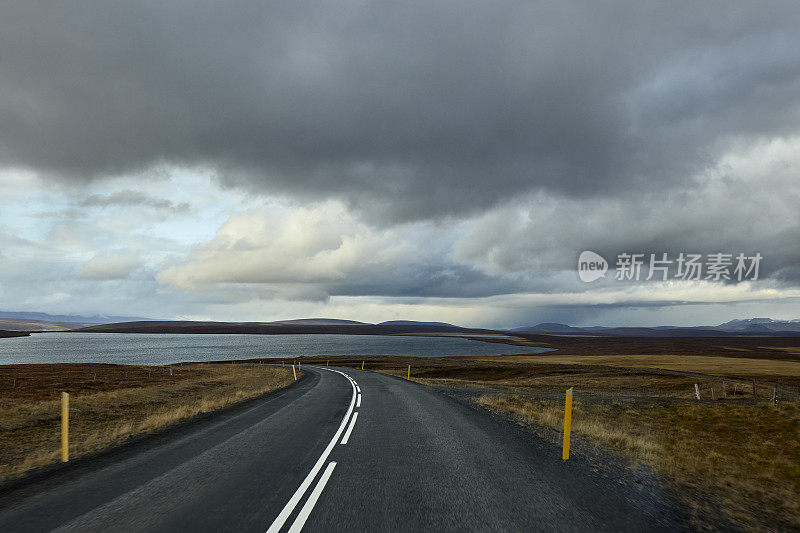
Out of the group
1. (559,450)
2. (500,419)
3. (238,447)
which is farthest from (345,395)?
(559,450)

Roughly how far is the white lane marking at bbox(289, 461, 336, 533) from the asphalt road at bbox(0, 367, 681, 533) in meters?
0.01

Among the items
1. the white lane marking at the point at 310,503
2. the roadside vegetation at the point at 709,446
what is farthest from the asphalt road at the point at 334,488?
the roadside vegetation at the point at 709,446

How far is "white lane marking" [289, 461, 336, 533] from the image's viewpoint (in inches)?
177

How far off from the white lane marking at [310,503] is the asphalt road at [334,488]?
1cm

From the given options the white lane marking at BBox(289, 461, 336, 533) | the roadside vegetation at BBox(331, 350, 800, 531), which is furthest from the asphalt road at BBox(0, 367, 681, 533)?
the roadside vegetation at BBox(331, 350, 800, 531)

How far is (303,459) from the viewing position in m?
7.34

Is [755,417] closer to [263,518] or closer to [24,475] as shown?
[263,518]

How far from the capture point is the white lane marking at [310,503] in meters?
4.48

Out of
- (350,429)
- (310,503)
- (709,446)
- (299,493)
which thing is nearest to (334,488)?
(299,493)

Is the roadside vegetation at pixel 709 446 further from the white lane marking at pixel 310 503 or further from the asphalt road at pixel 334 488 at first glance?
the white lane marking at pixel 310 503

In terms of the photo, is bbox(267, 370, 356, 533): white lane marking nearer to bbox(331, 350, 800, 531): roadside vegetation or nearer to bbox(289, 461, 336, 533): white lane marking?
bbox(289, 461, 336, 533): white lane marking

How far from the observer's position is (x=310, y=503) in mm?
5152

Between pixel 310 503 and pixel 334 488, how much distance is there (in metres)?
0.64

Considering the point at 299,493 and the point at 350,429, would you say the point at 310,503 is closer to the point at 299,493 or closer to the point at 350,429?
the point at 299,493
